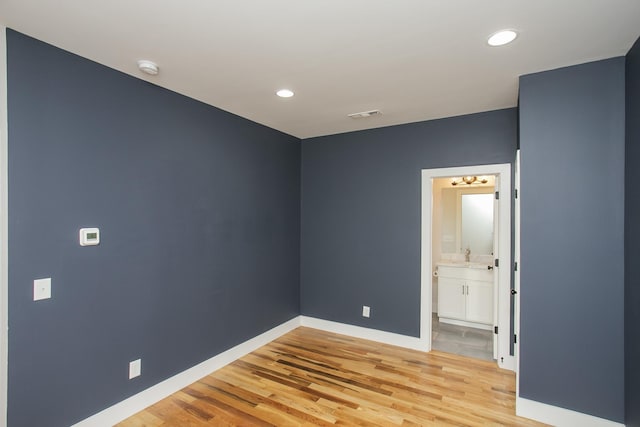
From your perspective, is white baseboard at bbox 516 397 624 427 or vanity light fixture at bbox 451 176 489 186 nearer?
white baseboard at bbox 516 397 624 427

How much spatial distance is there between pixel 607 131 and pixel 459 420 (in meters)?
2.38

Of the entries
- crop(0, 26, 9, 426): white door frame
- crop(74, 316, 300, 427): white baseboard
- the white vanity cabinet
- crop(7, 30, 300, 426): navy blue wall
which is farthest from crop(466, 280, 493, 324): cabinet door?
crop(0, 26, 9, 426): white door frame

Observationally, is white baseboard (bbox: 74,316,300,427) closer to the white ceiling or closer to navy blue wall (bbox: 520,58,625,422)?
the white ceiling

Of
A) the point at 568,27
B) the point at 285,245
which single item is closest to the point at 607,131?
the point at 568,27

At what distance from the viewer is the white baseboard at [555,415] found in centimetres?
228

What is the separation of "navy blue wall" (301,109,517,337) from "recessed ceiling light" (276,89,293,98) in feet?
4.83

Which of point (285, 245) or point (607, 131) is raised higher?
point (607, 131)

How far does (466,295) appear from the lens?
4.63m

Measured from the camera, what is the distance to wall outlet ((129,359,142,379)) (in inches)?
99.7

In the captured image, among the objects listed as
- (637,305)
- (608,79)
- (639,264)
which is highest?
(608,79)

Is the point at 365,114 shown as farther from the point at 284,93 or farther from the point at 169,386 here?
the point at 169,386

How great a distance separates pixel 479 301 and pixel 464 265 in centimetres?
53

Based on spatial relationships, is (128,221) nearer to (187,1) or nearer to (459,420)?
(187,1)

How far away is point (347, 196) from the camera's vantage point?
169 inches
